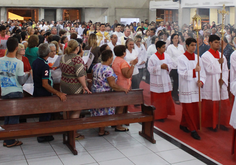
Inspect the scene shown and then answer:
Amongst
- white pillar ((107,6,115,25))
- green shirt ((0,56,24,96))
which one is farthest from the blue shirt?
white pillar ((107,6,115,25))

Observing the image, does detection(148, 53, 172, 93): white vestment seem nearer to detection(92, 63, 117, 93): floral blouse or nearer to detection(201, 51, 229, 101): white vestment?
detection(201, 51, 229, 101): white vestment

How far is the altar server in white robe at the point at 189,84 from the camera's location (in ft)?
17.3

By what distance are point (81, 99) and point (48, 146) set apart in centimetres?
90

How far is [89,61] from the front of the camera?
6.38m

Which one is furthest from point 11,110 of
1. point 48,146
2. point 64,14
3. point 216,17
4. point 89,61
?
point 64,14

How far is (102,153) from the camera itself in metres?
4.46

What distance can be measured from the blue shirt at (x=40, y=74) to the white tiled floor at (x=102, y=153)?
834 mm

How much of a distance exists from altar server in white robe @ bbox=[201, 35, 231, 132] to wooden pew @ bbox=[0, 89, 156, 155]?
1.26m

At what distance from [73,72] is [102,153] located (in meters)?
1.33

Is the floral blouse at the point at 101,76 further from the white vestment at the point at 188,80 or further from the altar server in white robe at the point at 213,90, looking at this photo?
the altar server in white robe at the point at 213,90

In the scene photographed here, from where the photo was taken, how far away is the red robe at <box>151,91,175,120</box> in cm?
607

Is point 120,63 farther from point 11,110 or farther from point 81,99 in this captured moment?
point 11,110

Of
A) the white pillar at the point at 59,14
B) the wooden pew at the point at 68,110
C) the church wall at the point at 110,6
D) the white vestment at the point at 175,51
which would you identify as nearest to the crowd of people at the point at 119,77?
the wooden pew at the point at 68,110

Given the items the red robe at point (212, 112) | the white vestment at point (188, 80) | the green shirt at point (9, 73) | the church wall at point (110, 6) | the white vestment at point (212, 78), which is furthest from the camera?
the church wall at point (110, 6)
